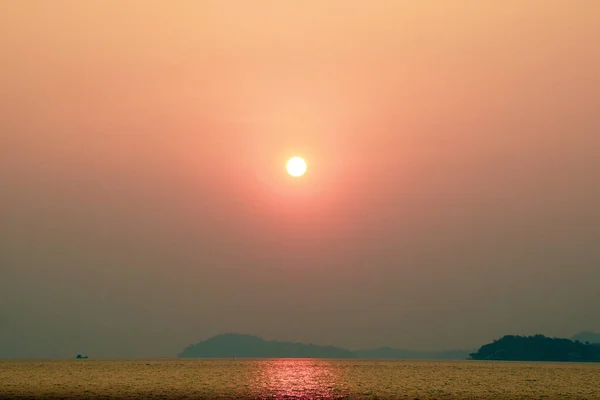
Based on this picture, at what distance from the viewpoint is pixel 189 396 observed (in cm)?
14825

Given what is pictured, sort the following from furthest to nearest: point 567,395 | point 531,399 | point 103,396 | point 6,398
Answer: point 567,395, point 531,399, point 103,396, point 6,398

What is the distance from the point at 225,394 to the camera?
157 metres

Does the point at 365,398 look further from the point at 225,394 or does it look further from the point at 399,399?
the point at 225,394

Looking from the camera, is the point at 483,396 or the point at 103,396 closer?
the point at 103,396

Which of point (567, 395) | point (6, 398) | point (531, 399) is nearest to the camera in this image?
point (6, 398)

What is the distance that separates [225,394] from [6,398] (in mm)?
42549

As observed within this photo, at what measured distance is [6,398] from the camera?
132625 mm

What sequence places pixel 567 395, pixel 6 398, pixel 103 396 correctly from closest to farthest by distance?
pixel 6 398 < pixel 103 396 < pixel 567 395

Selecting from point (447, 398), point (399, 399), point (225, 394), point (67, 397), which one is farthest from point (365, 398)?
point (67, 397)

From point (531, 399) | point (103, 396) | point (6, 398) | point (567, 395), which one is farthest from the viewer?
point (567, 395)

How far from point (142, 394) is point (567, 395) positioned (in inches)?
3545

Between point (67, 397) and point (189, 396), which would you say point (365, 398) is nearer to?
point (189, 396)

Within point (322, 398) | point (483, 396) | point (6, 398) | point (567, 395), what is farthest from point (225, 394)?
point (567, 395)

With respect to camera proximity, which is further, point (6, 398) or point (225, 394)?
point (225, 394)
